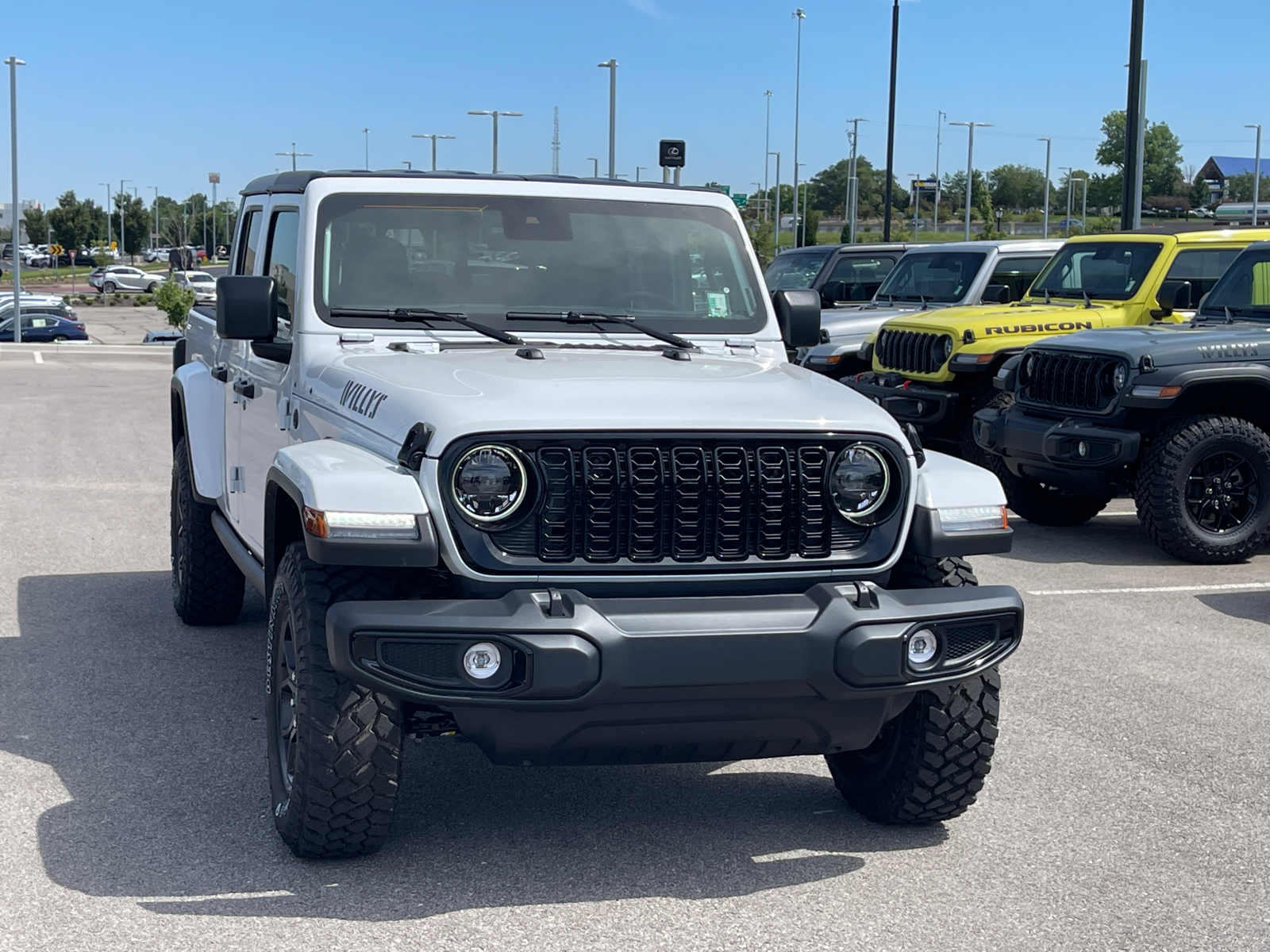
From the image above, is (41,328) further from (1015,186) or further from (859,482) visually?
(1015,186)

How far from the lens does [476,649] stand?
3.87 m

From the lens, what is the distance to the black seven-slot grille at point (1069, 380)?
9789mm

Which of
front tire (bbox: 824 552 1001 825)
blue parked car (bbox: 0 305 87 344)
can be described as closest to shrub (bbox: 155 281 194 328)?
blue parked car (bbox: 0 305 87 344)

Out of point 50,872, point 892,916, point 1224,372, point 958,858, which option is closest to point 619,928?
point 892,916

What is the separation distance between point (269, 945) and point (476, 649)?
0.88 meters

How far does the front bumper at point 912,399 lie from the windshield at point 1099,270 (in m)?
Result: 1.37

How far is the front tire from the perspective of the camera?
14.7ft

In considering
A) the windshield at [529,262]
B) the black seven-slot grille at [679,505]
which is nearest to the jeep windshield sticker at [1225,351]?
the windshield at [529,262]

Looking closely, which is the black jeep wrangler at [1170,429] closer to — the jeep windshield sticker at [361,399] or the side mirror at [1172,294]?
the side mirror at [1172,294]

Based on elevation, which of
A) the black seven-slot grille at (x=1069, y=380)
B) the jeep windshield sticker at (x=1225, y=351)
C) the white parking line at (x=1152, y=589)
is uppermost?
the jeep windshield sticker at (x=1225, y=351)

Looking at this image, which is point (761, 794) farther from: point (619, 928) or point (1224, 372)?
point (1224, 372)

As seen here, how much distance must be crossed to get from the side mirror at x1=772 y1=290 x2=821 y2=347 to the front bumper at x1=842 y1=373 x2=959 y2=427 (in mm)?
6751

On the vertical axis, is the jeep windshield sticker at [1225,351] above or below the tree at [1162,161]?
below

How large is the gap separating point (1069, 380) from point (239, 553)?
5907 mm
